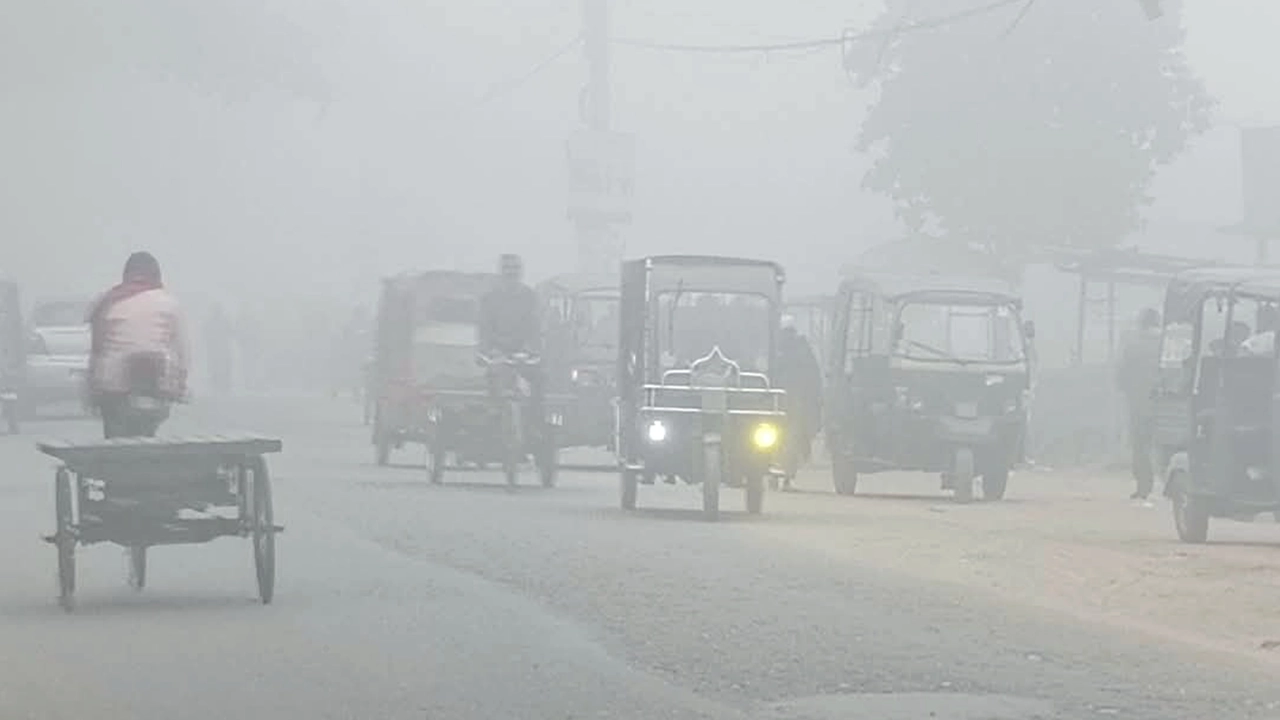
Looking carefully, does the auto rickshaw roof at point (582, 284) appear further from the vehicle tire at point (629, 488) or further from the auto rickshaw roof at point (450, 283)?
the vehicle tire at point (629, 488)

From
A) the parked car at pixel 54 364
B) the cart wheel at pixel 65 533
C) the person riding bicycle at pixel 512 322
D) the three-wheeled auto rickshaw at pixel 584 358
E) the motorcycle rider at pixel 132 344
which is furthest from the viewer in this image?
the parked car at pixel 54 364

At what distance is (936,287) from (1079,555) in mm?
8921

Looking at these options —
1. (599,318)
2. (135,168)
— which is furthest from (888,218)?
(599,318)

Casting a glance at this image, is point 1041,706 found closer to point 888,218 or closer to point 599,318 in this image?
point 599,318

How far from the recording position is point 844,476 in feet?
95.7

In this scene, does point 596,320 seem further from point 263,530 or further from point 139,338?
point 263,530

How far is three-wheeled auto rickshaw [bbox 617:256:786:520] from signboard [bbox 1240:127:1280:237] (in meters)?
28.5

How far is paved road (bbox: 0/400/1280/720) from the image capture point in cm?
1155

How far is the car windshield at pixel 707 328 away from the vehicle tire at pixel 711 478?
8.32 ft

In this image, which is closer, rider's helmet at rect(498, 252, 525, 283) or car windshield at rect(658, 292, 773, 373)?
car windshield at rect(658, 292, 773, 373)

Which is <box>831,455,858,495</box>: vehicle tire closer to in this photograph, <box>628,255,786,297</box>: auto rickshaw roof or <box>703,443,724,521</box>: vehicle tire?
<box>628,255,786,297</box>: auto rickshaw roof

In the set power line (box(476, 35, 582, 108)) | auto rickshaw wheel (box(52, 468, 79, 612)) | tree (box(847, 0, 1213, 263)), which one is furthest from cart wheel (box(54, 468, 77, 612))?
tree (box(847, 0, 1213, 263))

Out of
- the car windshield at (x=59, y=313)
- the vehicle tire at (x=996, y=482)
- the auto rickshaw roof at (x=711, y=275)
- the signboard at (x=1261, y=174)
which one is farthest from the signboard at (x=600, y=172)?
the auto rickshaw roof at (x=711, y=275)

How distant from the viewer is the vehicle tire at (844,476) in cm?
2903
